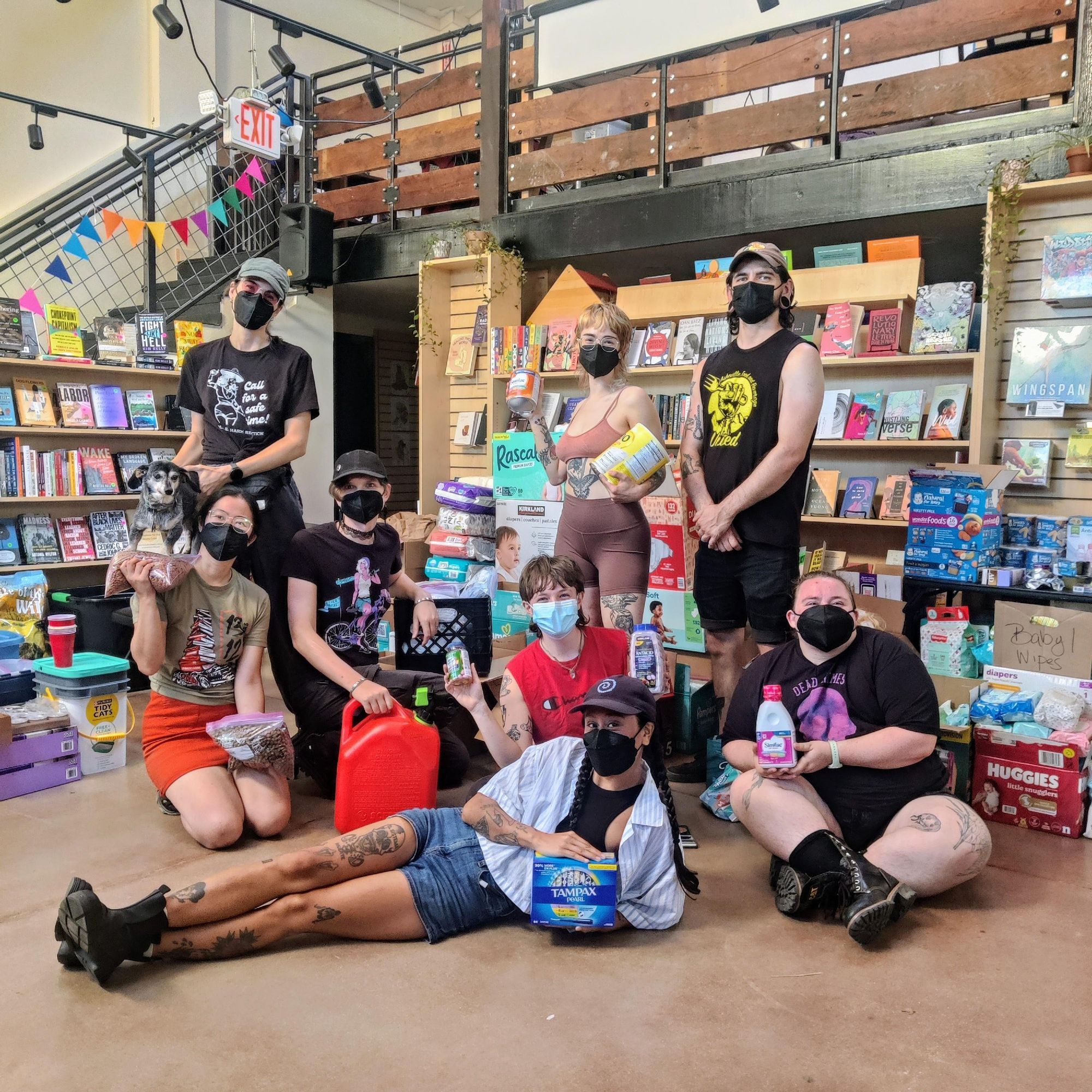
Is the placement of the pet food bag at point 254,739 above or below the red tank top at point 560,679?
below

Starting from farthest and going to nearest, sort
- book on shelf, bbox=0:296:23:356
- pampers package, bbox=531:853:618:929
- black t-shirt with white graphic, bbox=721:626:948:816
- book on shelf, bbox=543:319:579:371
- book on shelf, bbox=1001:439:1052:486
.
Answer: book on shelf, bbox=543:319:579:371 → book on shelf, bbox=0:296:23:356 → book on shelf, bbox=1001:439:1052:486 → black t-shirt with white graphic, bbox=721:626:948:816 → pampers package, bbox=531:853:618:929

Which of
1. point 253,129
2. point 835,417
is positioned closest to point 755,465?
point 835,417

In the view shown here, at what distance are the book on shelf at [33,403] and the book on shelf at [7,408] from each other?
4 cm

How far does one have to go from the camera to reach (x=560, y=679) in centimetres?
298

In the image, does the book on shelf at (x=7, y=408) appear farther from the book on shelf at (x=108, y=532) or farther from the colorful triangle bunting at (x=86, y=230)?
the colorful triangle bunting at (x=86, y=230)

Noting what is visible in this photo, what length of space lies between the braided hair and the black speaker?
615cm

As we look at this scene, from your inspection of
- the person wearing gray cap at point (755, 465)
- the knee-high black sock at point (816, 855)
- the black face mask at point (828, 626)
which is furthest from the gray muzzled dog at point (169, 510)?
the knee-high black sock at point (816, 855)

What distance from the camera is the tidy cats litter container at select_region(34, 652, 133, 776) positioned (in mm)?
3865

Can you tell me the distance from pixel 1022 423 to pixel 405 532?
382 cm

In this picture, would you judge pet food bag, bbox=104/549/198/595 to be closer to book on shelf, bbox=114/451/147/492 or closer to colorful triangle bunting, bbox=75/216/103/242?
book on shelf, bbox=114/451/147/492

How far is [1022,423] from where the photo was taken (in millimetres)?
4809

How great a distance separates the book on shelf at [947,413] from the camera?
16.7ft

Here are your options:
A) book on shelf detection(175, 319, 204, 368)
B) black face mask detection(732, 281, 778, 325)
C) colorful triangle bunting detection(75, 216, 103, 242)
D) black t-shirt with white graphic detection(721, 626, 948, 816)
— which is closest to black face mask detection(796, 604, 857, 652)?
black t-shirt with white graphic detection(721, 626, 948, 816)

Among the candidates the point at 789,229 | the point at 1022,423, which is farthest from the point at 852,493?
the point at 789,229
